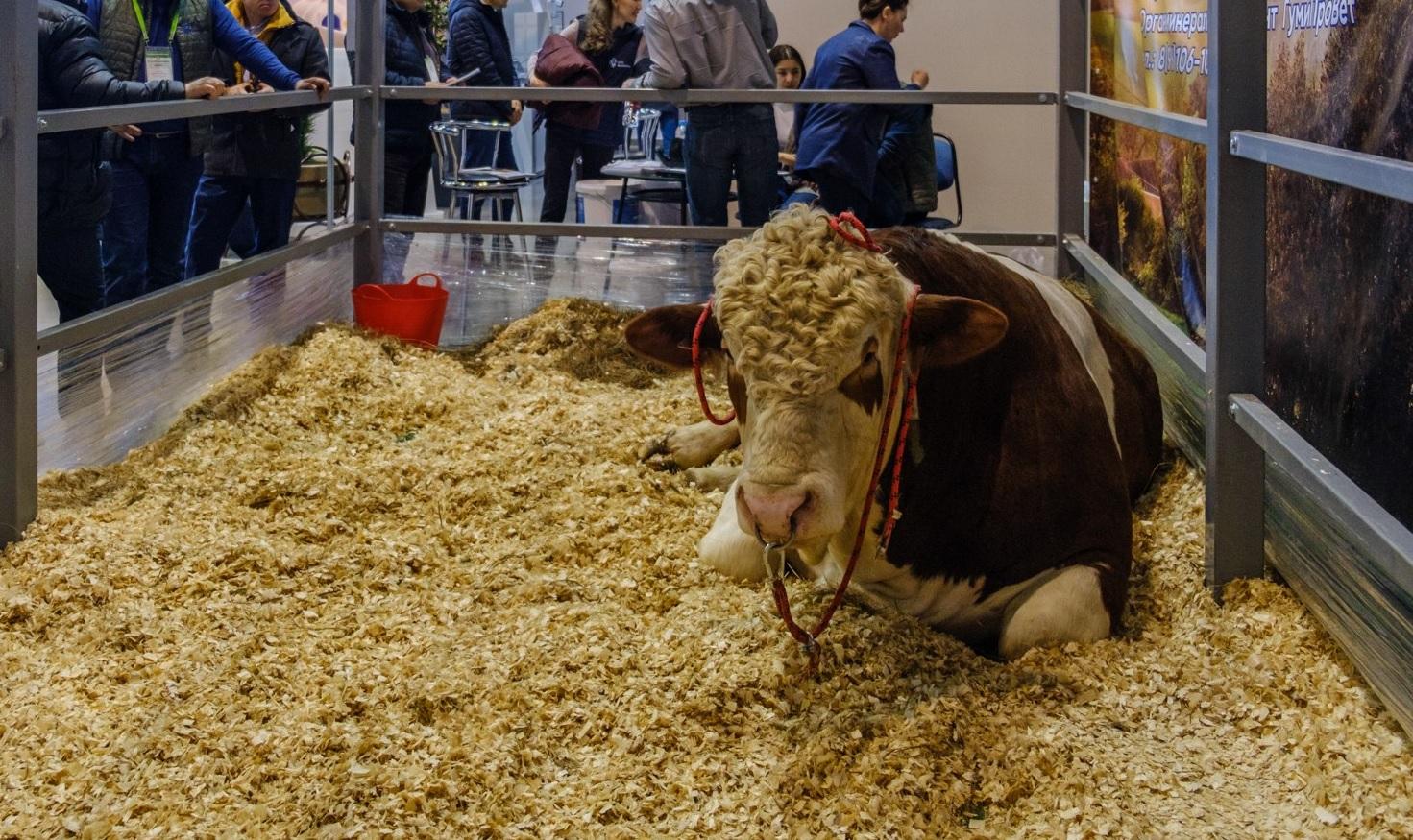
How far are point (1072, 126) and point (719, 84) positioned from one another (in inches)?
56.2

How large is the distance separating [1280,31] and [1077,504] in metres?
1.17

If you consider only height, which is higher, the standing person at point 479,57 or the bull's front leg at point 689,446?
the standing person at point 479,57

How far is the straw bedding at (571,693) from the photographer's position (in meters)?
2.32

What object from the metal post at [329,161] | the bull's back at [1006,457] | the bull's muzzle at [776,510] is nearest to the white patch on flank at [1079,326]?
the bull's back at [1006,457]

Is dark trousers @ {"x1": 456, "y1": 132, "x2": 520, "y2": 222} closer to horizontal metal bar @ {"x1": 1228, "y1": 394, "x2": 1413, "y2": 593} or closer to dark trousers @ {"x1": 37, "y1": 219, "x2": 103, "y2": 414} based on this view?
dark trousers @ {"x1": 37, "y1": 219, "x2": 103, "y2": 414}

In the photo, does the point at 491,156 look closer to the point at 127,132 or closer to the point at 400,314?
the point at 400,314

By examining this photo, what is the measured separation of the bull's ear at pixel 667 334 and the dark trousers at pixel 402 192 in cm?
358

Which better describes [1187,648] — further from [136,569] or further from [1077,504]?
[136,569]

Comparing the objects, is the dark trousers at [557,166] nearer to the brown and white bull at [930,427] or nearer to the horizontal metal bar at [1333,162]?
the brown and white bull at [930,427]

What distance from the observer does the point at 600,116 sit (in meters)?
6.86

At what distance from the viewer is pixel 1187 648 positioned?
113 inches

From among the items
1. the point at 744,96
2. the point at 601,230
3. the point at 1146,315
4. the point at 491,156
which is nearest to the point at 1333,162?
the point at 1146,315

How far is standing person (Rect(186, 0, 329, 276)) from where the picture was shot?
5.14 metres

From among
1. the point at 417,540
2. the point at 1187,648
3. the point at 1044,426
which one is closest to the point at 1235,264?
the point at 1044,426
